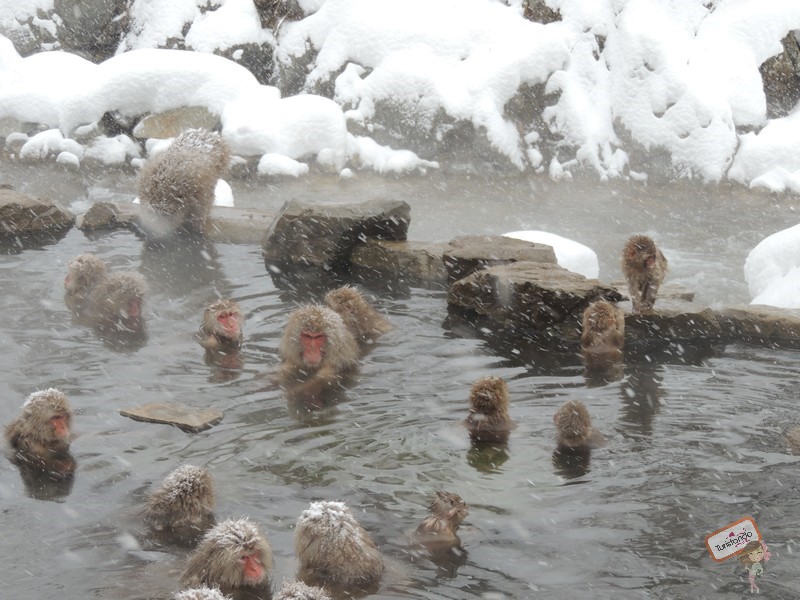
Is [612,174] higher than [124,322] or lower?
higher

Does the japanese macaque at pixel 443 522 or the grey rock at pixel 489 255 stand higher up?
the grey rock at pixel 489 255

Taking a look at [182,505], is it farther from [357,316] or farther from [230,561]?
[357,316]

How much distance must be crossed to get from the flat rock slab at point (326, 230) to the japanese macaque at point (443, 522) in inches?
171

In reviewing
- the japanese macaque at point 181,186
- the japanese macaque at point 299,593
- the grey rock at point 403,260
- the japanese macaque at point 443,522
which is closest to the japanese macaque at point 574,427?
the japanese macaque at point 443,522

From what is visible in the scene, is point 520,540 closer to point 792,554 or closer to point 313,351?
point 792,554

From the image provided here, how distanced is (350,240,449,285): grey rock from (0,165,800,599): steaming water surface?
24cm

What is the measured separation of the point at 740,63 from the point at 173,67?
288 inches

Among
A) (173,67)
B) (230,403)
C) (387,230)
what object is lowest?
(230,403)

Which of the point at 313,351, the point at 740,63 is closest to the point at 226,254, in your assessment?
the point at 313,351

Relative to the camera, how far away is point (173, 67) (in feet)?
39.3

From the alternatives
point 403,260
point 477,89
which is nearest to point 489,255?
point 403,260

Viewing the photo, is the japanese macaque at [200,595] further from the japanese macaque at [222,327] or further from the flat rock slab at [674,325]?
the flat rock slab at [674,325]

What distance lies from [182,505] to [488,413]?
1.74 meters

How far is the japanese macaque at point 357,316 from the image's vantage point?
6.48 meters
